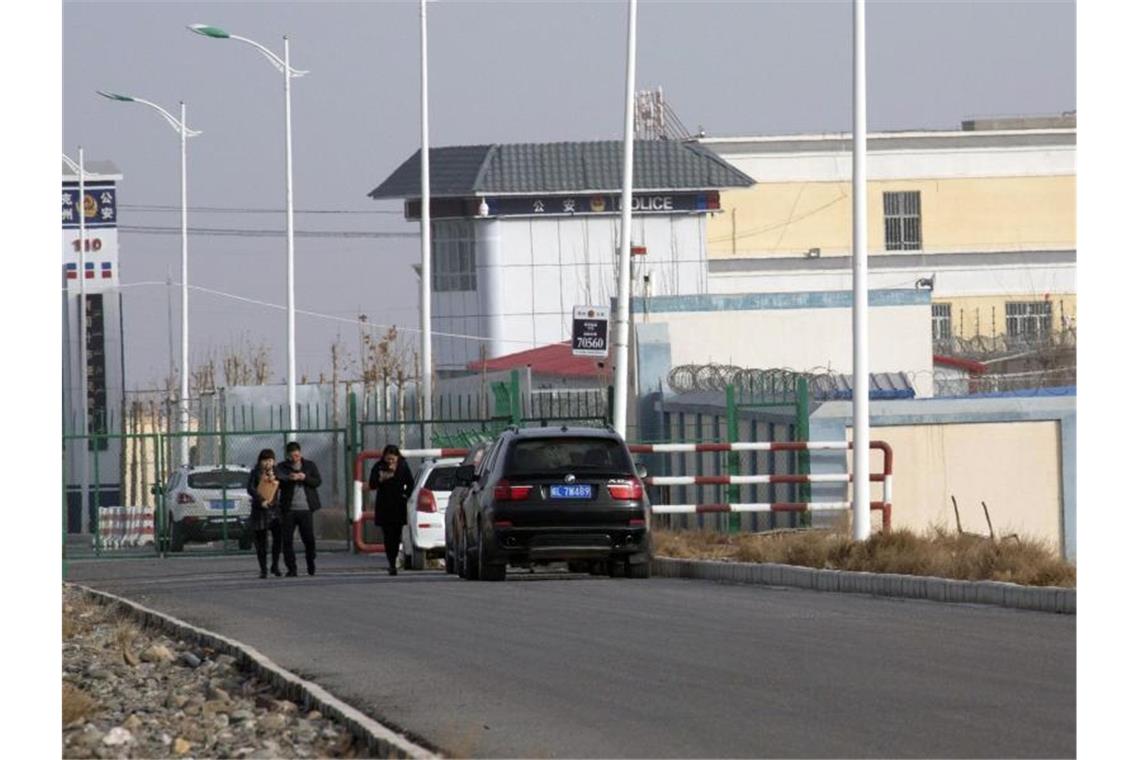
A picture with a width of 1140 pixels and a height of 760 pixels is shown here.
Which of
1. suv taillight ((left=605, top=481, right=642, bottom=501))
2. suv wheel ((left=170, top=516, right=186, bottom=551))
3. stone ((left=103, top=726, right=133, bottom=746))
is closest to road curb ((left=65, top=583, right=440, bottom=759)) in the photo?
stone ((left=103, top=726, right=133, bottom=746))

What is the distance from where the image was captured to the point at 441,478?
3262 centimetres

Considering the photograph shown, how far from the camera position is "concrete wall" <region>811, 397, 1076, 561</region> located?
1309 inches

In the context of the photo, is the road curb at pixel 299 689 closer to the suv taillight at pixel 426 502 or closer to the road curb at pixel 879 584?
the road curb at pixel 879 584

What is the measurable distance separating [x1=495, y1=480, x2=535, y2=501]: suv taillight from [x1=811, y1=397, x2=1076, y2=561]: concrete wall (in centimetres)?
764

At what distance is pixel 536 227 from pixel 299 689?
222 feet

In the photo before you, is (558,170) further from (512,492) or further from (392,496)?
(512,492)

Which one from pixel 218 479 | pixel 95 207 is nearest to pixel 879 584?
pixel 218 479

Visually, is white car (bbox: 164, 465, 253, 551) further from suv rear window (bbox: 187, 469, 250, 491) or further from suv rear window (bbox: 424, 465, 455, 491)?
suv rear window (bbox: 424, 465, 455, 491)

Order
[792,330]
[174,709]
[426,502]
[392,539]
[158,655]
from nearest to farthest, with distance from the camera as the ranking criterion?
[174,709]
[158,655]
[392,539]
[426,502]
[792,330]

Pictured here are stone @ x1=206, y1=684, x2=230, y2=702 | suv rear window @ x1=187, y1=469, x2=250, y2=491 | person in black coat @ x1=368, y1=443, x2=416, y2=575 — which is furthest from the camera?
suv rear window @ x1=187, y1=469, x2=250, y2=491

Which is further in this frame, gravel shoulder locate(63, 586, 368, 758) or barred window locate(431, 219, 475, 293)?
barred window locate(431, 219, 475, 293)

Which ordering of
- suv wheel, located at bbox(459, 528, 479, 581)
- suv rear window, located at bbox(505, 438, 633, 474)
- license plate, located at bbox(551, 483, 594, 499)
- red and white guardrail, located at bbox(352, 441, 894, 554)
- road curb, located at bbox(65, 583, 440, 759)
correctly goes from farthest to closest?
red and white guardrail, located at bbox(352, 441, 894, 554), suv wheel, located at bbox(459, 528, 479, 581), suv rear window, located at bbox(505, 438, 633, 474), license plate, located at bbox(551, 483, 594, 499), road curb, located at bbox(65, 583, 440, 759)

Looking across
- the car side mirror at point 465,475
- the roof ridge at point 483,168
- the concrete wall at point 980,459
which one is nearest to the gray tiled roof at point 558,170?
the roof ridge at point 483,168
